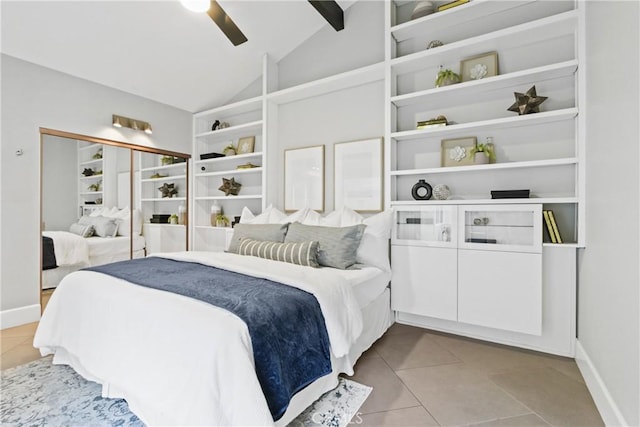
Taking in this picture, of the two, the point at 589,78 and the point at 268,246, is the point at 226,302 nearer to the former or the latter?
the point at 268,246

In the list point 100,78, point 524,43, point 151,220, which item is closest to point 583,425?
point 524,43

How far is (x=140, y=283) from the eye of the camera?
74.3 inches

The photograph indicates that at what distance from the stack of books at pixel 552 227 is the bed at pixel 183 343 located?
58.0 inches

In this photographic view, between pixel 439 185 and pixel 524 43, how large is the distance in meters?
1.38

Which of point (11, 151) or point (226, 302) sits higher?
point (11, 151)

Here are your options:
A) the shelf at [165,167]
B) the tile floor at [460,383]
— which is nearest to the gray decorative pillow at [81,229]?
the shelf at [165,167]

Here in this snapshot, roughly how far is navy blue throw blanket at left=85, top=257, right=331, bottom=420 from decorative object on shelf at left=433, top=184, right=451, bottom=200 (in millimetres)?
1741

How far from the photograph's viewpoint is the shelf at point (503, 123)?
238 centimetres

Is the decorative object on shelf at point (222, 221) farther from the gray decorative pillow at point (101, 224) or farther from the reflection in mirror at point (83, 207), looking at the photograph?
the gray decorative pillow at point (101, 224)

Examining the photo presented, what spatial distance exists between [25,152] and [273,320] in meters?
3.30

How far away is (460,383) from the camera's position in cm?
203

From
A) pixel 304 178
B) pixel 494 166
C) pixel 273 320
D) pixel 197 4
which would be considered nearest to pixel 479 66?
pixel 494 166

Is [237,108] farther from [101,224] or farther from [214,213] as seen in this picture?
[101,224]

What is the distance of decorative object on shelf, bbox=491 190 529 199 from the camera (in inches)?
98.1
